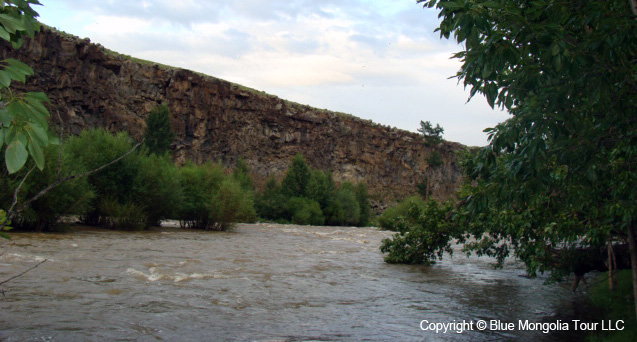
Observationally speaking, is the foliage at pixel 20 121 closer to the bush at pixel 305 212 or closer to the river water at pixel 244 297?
the river water at pixel 244 297

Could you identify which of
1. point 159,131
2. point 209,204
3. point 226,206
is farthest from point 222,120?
point 226,206

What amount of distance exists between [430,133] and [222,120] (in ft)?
140

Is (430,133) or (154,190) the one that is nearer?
(154,190)

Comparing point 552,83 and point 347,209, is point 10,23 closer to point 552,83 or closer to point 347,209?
point 552,83

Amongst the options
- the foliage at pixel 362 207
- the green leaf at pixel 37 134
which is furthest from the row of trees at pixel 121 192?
the foliage at pixel 362 207

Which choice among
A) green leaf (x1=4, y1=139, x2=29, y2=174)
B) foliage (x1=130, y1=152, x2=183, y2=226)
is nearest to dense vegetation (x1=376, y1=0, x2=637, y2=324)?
green leaf (x1=4, y1=139, x2=29, y2=174)

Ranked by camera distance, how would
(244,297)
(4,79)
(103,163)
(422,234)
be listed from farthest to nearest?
(103,163) → (422,234) → (244,297) → (4,79)

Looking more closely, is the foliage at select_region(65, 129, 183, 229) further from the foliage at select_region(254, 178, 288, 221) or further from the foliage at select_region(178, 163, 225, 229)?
the foliage at select_region(254, 178, 288, 221)

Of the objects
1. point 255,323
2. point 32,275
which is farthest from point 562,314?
point 32,275

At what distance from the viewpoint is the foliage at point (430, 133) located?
326 ft

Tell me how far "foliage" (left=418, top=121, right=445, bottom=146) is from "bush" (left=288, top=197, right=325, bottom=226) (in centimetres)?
4997

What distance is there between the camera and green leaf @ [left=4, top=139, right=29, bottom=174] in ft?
5.83

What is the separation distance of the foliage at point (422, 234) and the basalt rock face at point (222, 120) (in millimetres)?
46688

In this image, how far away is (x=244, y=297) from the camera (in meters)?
10.7
